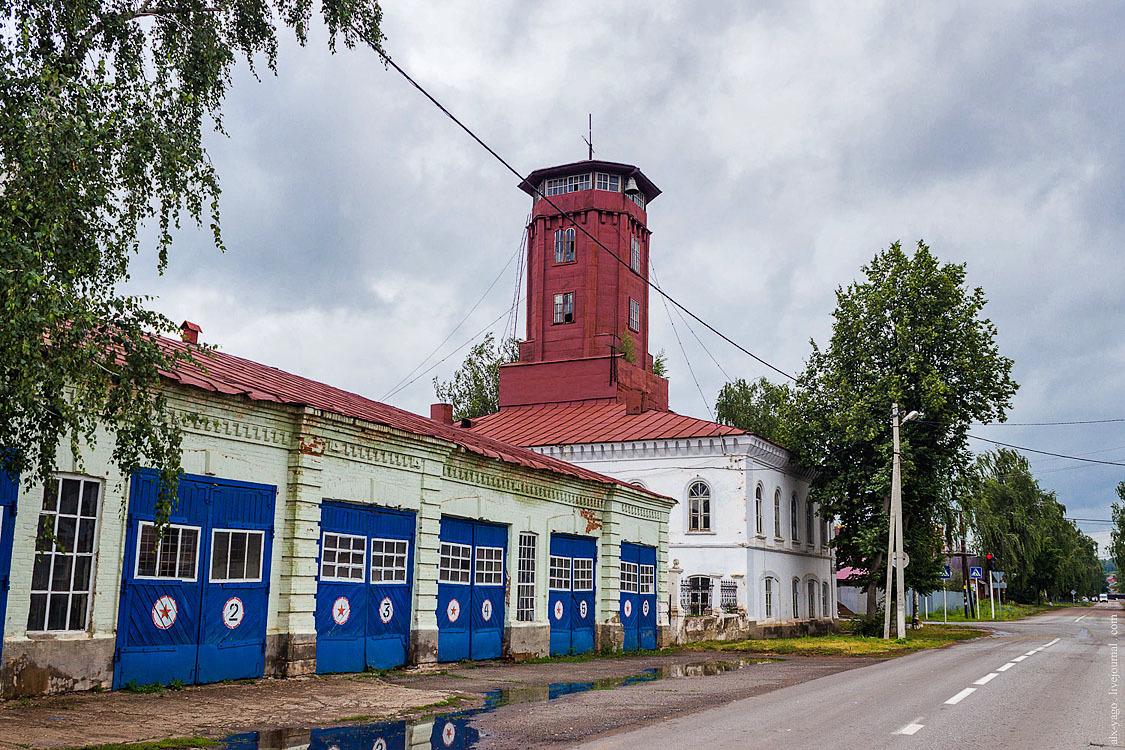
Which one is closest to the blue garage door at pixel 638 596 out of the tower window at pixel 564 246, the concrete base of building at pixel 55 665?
the concrete base of building at pixel 55 665

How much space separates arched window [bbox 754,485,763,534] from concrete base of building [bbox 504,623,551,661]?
1613 centimetres

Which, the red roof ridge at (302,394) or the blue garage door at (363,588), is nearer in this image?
the red roof ridge at (302,394)

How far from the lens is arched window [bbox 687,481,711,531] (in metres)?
36.2

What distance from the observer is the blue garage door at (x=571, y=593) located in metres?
22.4

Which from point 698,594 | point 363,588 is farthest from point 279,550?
point 698,594

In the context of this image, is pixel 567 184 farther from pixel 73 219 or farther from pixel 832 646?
pixel 73 219

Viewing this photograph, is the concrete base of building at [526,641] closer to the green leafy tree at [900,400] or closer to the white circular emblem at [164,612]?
the white circular emblem at [164,612]

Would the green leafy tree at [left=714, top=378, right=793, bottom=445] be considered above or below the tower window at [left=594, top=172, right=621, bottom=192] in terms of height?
below

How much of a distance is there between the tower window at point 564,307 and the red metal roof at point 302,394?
23212 mm

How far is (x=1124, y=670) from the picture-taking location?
18875 millimetres

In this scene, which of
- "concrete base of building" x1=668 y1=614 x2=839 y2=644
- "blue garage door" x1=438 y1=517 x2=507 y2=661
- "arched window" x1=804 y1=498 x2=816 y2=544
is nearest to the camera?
"blue garage door" x1=438 y1=517 x2=507 y2=661

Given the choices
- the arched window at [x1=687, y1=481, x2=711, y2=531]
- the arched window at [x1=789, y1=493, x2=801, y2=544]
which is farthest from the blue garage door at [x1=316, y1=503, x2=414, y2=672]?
the arched window at [x1=789, y1=493, x2=801, y2=544]

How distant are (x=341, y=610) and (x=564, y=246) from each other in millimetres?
33438

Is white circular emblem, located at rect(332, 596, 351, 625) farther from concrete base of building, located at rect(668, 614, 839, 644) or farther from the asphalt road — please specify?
concrete base of building, located at rect(668, 614, 839, 644)
